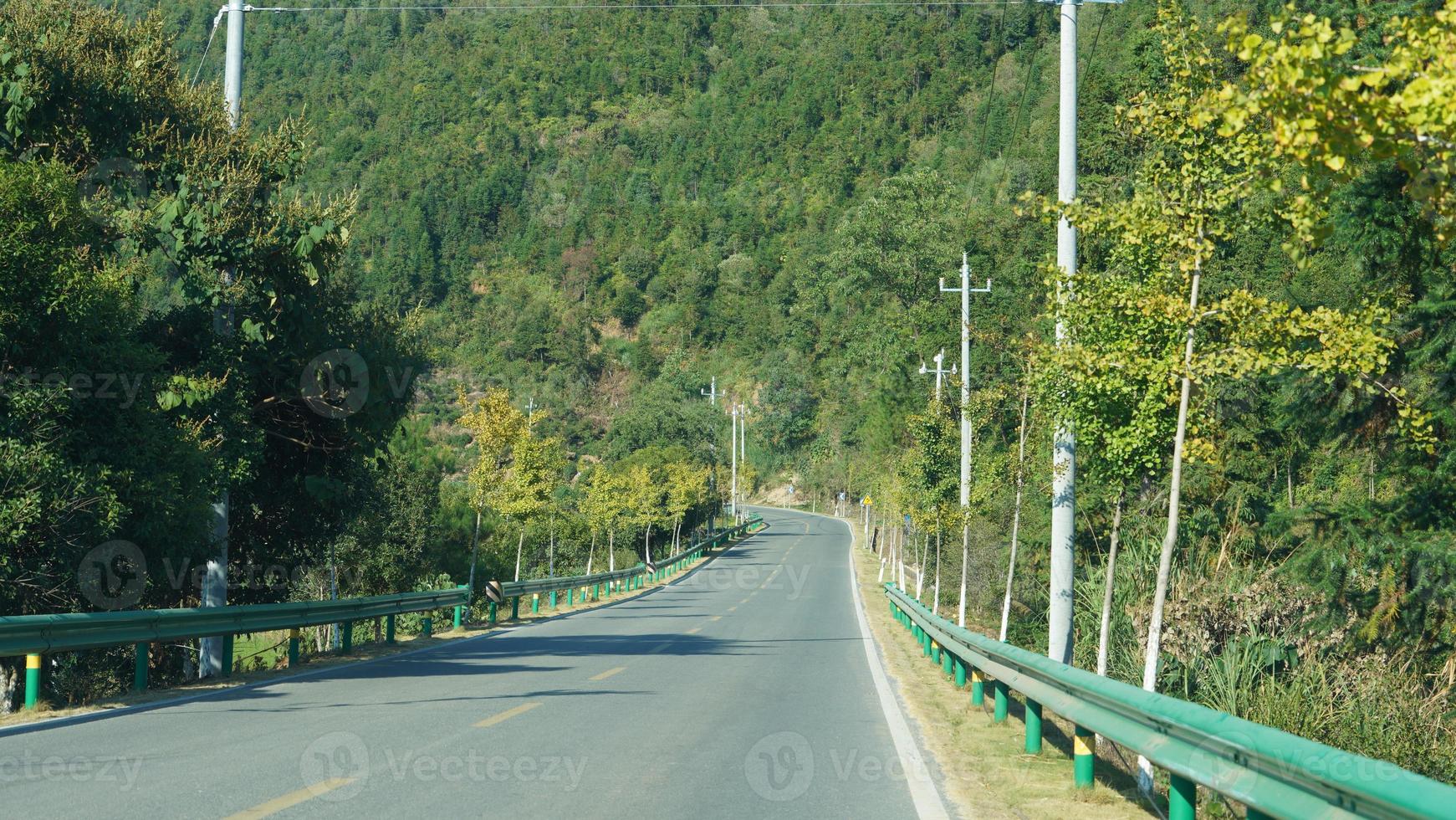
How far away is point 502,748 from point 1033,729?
14.4ft

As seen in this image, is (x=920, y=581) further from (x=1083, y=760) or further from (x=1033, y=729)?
(x=1083, y=760)

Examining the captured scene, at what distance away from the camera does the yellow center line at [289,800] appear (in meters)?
7.02

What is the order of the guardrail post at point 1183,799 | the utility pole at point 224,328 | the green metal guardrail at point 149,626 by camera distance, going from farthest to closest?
the utility pole at point 224,328 → the green metal guardrail at point 149,626 → the guardrail post at point 1183,799

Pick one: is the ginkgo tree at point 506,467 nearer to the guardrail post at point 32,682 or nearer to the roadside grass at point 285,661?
the roadside grass at point 285,661

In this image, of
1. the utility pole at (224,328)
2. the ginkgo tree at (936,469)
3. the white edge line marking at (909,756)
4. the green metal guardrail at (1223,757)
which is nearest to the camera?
the green metal guardrail at (1223,757)

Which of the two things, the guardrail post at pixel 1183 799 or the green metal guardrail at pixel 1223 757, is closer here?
the green metal guardrail at pixel 1223 757

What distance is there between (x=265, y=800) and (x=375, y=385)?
12926 mm

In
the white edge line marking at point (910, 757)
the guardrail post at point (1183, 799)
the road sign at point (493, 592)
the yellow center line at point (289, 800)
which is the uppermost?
the guardrail post at point (1183, 799)

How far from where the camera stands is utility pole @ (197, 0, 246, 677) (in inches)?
663

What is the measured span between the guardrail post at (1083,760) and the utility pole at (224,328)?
1191 centimetres

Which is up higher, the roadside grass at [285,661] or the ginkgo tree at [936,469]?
the ginkgo tree at [936,469]

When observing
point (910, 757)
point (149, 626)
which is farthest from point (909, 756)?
point (149, 626)

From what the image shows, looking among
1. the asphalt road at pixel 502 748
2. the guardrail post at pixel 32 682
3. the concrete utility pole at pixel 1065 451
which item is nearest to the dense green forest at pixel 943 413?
the concrete utility pole at pixel 1065 451

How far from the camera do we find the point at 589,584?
4038cm
